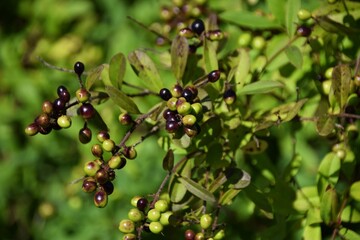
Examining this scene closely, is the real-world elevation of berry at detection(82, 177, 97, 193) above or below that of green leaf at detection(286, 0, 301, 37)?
below

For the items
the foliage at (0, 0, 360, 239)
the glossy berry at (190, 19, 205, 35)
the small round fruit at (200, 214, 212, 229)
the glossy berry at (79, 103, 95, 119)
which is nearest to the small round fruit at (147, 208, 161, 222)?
the foliage at (0, 0, 360, 239)

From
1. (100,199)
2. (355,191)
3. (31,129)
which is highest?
(31,129)

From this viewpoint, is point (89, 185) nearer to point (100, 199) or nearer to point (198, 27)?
A: point (100, 199)

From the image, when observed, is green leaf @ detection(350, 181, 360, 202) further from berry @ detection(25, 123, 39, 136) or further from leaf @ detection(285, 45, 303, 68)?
berry @ detection(25, 123, 39, 136)

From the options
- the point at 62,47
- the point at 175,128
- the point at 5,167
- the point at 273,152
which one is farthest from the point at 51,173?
the point at 175,128

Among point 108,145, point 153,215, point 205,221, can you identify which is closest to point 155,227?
point 153,215
